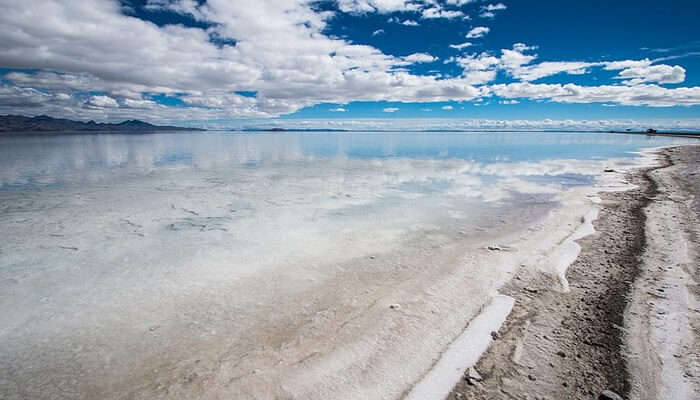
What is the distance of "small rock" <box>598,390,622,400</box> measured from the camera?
3.32m

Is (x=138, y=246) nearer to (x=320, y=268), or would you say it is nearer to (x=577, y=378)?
(x=320, y=268)

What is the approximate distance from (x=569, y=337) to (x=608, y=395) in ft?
3.53

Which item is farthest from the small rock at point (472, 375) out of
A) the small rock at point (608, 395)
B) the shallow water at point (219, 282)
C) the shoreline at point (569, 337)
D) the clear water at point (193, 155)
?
the clear water at point (193, 155)

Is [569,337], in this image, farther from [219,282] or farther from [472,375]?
[219,282]

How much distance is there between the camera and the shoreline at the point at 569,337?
3.57 metres

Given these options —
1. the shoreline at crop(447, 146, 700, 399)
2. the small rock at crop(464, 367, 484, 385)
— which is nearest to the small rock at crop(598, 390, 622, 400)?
the shoreline at crop(447, 146, 700, 399)

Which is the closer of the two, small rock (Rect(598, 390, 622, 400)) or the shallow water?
small rock (Rect(598, 390, 622, 400))

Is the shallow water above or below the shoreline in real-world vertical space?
below

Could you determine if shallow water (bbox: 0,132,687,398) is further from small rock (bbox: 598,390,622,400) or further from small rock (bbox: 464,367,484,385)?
small rock (bbox: 598,390,622,400)

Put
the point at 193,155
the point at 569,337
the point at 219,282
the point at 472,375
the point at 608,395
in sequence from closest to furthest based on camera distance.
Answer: the point at 608,395, the point at 472,375, the point at 569,337, the point at 219,282, the point at 193,155

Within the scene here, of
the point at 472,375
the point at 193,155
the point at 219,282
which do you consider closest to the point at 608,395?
the point at 472,375

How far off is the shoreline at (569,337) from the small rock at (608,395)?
0.06 m

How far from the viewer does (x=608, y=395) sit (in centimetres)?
333

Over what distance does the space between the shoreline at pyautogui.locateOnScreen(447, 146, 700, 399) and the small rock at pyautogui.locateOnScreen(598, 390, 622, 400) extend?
6cm
